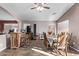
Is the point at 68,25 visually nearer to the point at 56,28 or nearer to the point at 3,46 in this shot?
the point at 56,28

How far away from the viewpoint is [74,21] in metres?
4.14

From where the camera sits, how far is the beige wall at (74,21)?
12.0 ft

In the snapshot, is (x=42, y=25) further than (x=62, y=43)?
No

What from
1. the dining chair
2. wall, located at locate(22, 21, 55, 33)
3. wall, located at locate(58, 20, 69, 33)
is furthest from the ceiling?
the dining chair

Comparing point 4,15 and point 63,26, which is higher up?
point 4,15

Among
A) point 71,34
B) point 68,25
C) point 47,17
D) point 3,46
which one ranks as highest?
point 47,17

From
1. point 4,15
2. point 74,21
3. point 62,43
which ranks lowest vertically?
point 62,43

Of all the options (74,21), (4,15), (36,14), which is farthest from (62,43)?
(4,15)

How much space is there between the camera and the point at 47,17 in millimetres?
3703

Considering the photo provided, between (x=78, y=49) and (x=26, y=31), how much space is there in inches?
62.7

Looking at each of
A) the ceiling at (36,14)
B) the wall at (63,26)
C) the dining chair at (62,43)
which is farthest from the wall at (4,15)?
the dining chair at (62,43)

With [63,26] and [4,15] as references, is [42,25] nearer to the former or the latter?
[63,26]

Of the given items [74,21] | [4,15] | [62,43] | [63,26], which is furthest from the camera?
[62,43]

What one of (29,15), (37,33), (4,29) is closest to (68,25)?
(37,33)
